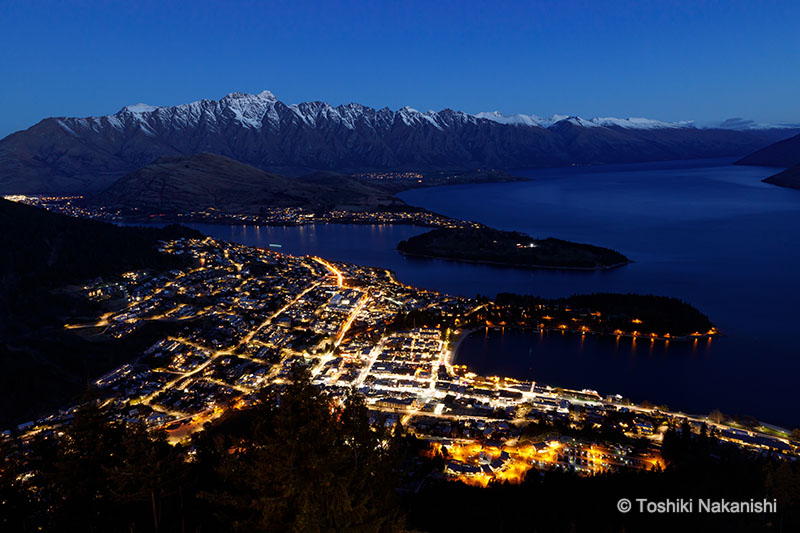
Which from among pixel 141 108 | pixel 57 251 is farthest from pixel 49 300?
pixel 141 108

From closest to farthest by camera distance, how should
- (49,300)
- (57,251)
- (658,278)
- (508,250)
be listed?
(49,300) → (57,251) → (658,278) → (508,250)

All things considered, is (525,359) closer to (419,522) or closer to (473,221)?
(419,522)

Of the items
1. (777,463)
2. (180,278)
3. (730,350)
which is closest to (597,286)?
(730,350)

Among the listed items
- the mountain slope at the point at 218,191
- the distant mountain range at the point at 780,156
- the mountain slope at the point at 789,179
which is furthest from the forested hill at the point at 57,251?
the distant mountain range at the point at 780,156

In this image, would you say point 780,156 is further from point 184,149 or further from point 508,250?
point 184,149

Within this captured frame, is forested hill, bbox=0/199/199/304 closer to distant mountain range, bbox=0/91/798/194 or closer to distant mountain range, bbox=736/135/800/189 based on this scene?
distant mountain range, bbox=0/91/798/194

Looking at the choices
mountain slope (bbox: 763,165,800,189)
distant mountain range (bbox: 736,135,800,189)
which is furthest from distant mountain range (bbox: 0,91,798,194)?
mountain slope (bbox: 763,165,800,189)
